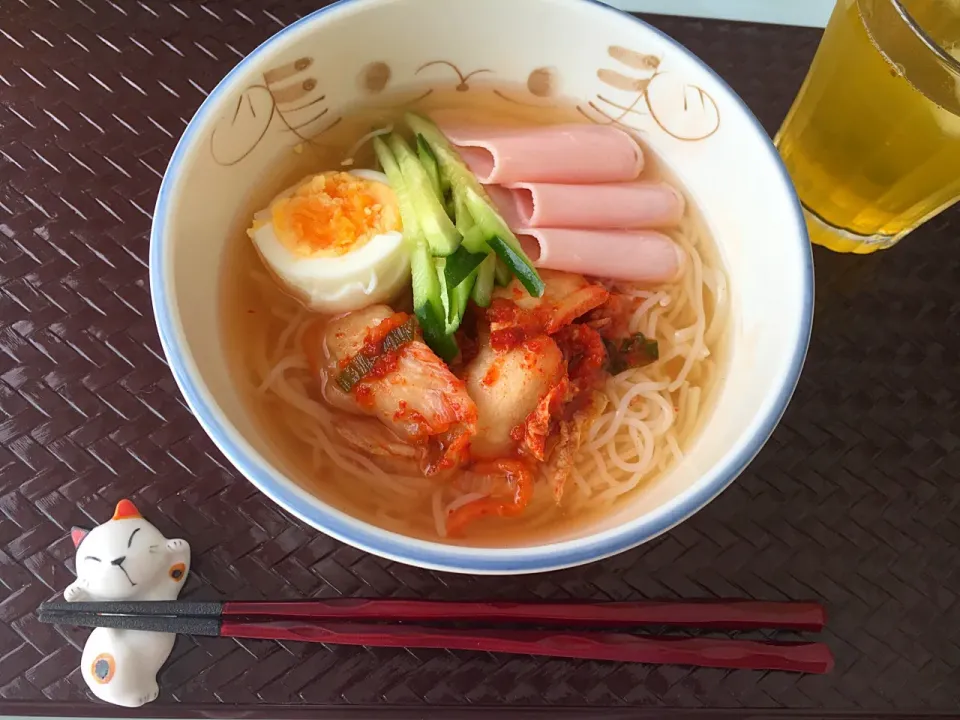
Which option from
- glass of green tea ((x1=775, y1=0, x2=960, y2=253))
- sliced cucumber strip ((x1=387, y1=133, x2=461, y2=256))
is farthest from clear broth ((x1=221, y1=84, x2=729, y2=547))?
glass of green tea ((x1=775, y1=0, x2=960, y2=253))

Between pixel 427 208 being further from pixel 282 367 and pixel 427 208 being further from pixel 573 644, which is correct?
pixel 573 644

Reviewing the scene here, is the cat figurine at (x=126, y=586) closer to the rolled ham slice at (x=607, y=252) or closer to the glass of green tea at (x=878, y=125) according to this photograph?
the rolled ham slice at (x=607, y=252)

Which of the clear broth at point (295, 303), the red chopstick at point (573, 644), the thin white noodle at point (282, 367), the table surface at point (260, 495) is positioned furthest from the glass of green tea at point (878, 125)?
the thin white noodle at point (282, 367)

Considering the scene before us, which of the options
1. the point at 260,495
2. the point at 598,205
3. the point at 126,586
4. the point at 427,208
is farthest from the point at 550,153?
the point at 126,586

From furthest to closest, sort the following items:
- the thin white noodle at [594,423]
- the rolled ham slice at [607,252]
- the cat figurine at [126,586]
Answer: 1. the rolled ham slice at [607,252]
2. the thin white noodle at [594,423]
3. the cat figurine at [126,586]

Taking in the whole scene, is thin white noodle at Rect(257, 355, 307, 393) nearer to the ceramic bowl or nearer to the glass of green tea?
the ceramic bowl

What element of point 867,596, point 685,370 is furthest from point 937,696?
point 685,370

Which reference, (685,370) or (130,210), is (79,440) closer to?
(130,210)
